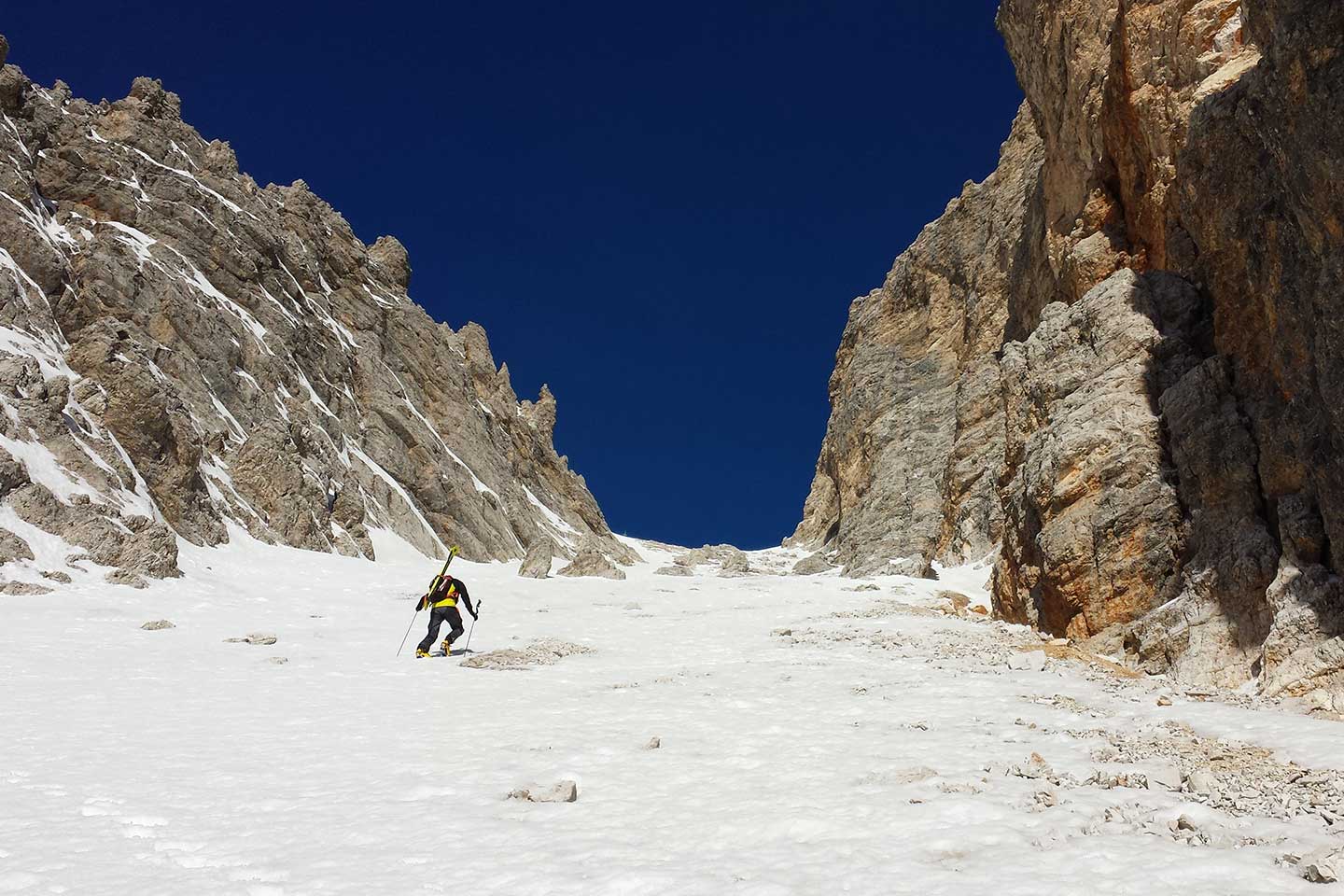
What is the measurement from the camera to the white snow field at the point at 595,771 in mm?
6043

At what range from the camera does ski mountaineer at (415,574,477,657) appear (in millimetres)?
18109

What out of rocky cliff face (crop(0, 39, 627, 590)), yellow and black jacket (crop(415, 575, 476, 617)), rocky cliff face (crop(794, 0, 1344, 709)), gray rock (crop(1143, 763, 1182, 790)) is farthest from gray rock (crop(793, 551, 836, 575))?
gray rock (crop(1143, 763, 1182, 790))

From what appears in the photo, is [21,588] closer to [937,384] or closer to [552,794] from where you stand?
[552,794]

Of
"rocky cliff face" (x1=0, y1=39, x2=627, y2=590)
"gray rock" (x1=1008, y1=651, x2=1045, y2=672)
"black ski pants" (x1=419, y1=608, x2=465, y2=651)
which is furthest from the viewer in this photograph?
"rocky cliff face" (x1=0, y1=39, x2=627, y2=590)

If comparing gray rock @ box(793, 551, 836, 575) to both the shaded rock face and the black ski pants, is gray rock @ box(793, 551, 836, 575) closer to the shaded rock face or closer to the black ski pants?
the shaded rock face

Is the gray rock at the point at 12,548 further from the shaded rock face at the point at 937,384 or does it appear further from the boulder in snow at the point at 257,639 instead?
the shaded rock face at the point at 937,384

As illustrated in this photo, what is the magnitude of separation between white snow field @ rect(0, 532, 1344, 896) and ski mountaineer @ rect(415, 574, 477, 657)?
2.51ft

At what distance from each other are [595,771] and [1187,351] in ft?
55.7

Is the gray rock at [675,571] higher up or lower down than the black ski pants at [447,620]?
higher up

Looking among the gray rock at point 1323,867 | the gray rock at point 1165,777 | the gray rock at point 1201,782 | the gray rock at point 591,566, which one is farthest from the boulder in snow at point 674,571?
the gray rock at point 1323,867

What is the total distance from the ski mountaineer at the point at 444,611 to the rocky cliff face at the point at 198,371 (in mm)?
10244

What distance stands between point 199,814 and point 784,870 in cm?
511

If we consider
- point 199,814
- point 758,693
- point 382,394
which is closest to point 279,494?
point 382,394

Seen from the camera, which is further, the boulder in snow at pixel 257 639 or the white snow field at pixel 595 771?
the boulder in snow at pixel 257 639
